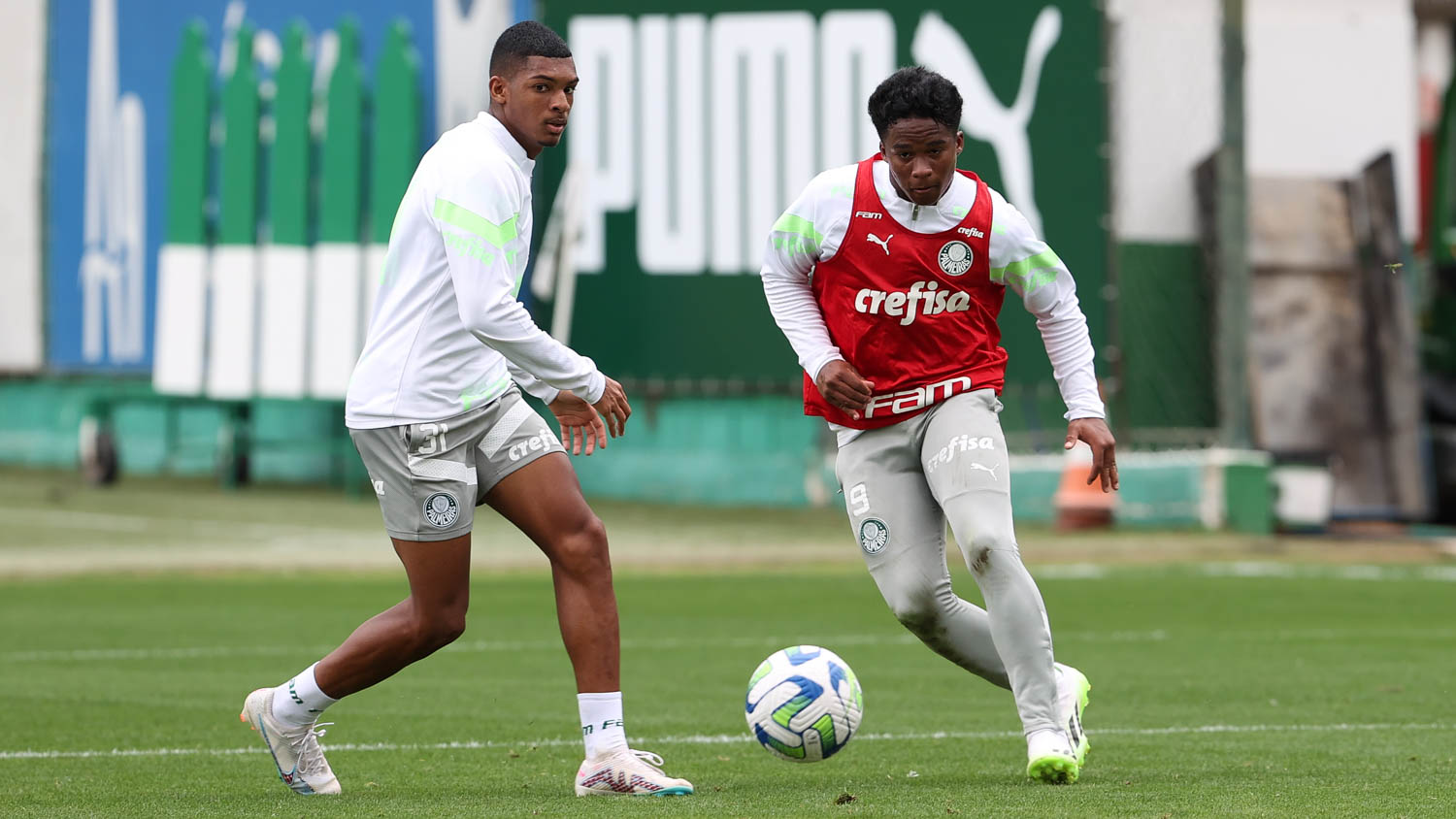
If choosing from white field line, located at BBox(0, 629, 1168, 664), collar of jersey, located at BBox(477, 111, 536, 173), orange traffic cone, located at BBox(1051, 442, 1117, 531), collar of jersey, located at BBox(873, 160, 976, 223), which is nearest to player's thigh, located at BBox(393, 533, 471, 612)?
collar of jersey, located at BBox(477, 111, 536, 173)

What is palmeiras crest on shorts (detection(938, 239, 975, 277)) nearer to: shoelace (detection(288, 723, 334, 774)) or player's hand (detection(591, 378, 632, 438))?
player's hand (detection(591, 378, 632, 438))

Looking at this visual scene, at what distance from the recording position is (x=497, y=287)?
589 centimetres

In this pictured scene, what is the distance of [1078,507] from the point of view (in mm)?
20625

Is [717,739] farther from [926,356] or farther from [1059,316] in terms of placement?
[1059,316]

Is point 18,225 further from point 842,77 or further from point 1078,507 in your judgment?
point 1078,507

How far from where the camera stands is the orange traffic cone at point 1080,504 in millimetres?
20609

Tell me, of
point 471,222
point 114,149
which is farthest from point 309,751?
point 114,149

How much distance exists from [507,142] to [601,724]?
5.87 feet

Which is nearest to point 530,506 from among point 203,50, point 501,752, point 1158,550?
point 501,752

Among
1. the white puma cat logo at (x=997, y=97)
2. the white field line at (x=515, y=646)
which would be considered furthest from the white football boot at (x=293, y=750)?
the white puma cat logo at (x=997, y=97)

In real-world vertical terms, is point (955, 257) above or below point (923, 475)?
above

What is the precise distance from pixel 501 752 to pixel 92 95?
826 inches

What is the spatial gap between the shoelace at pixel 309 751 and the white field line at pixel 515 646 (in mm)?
4727

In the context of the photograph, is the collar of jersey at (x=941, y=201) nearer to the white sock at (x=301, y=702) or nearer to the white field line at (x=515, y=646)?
the white sock at (x=301, y=702)
